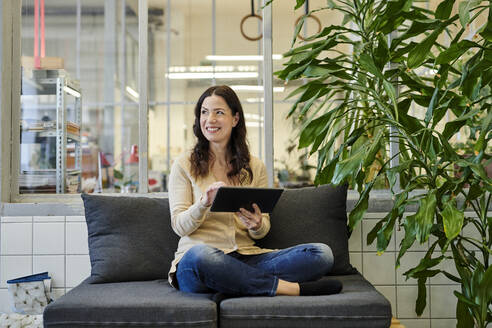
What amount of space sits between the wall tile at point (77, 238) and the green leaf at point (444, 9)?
2.04m

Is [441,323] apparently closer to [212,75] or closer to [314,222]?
[314,222]

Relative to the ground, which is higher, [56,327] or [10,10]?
[10,10]

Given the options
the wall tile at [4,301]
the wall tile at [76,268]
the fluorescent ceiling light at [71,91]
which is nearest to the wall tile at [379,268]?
the wall tile at [76,268]

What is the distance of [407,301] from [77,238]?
71.6 inches

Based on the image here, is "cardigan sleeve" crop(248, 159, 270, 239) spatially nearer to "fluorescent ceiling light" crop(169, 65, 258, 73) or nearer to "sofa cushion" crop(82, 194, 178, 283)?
"sofa cushion" crop(82, 194, 178, 283)

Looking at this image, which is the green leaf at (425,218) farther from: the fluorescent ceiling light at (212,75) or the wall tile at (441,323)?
the fluorescent ceiling light at (212,75)

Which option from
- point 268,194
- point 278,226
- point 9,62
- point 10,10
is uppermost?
point 10,10

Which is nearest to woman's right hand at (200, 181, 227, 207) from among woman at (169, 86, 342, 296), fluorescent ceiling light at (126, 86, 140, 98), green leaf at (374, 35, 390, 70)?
woman at (169, 86, 342, 296)

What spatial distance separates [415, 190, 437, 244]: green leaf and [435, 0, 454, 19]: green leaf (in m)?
0.73

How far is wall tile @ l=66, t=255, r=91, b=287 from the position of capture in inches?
111

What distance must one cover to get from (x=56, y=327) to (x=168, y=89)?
6.39 metres

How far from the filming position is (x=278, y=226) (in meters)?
2.57

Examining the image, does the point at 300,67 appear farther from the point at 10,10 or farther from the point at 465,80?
the point at 10,10

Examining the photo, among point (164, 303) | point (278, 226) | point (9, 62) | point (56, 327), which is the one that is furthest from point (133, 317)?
point (9, 62)
